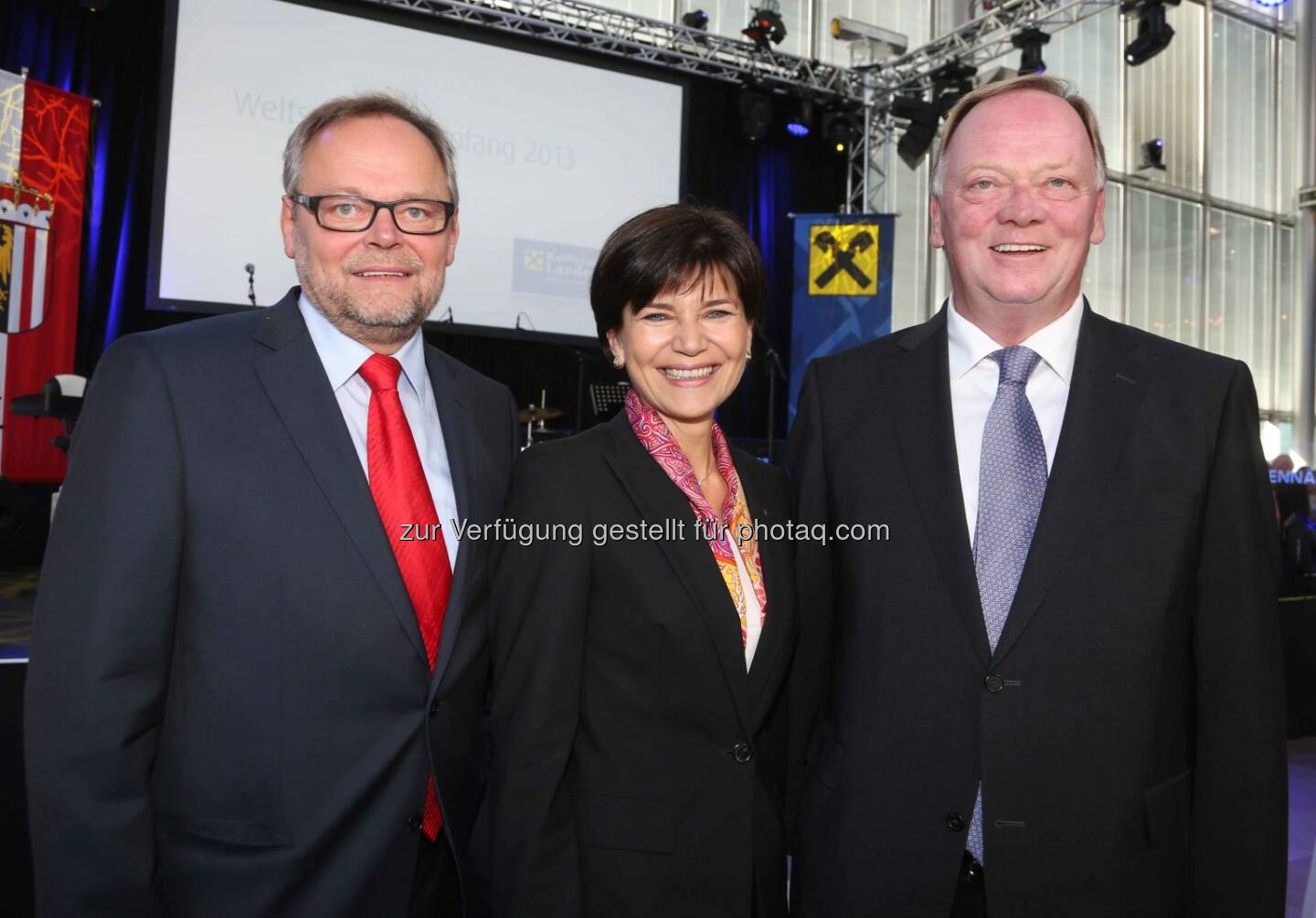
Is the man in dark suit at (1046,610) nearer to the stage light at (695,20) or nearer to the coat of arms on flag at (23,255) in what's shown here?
the coat of arms on flag at (23,255)

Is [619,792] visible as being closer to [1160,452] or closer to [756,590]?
[756,590]

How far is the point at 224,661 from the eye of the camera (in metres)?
1.45

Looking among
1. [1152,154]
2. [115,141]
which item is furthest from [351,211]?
[1152,154]

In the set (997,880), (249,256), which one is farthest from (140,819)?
(249,256)

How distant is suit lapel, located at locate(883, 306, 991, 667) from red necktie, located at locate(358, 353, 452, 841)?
2.69ft

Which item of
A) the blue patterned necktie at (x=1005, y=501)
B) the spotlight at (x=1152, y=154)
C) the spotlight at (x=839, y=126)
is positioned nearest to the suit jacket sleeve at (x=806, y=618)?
the blue patterned necktie at (x=1005, y=501)

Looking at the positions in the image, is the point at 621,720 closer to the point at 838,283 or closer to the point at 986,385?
the point at 986,385

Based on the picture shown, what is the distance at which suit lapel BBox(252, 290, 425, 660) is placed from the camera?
1.51 meters

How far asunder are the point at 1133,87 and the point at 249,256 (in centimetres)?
1190

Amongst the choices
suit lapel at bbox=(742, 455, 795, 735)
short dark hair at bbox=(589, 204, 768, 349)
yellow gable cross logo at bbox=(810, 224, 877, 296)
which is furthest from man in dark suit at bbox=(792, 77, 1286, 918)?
yellow gable cross logo at bbox=(810, 224, 877, 296)

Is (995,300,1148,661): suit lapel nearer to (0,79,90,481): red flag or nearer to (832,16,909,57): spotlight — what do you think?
(0,79,90,481): red flag

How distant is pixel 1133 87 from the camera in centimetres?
1292

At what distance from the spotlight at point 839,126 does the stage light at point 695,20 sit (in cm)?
147

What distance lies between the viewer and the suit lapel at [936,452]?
1.44 meters
